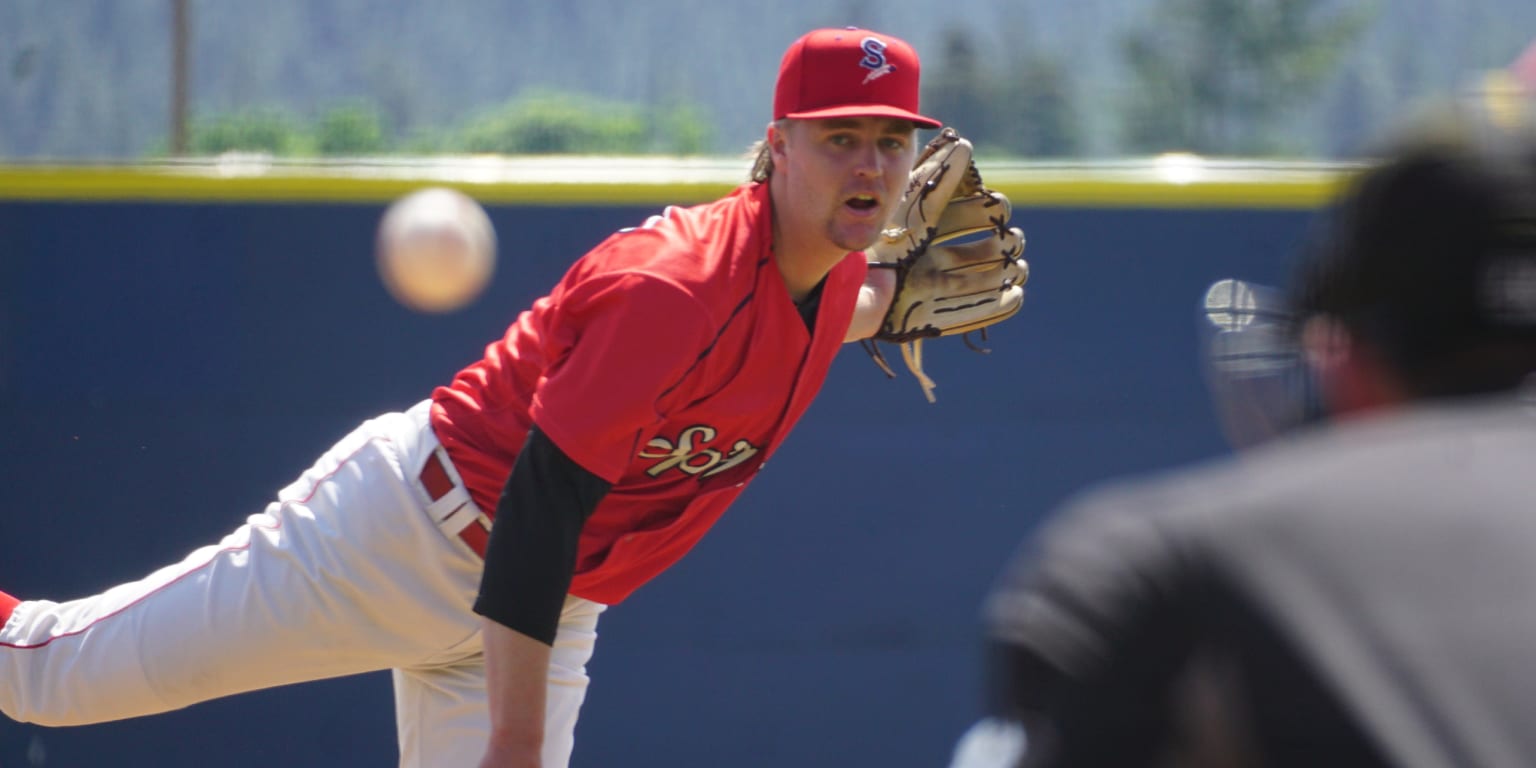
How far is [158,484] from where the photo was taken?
4250 mm

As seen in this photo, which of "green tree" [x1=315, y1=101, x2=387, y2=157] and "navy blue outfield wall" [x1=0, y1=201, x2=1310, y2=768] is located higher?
"green tree" [x1=315, y1=101, x2=387, y2=157]

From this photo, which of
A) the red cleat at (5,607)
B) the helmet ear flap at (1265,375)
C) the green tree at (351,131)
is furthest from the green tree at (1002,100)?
the helmet ear flap at (1265,375)

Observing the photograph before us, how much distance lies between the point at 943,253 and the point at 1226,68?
1728 millimetres

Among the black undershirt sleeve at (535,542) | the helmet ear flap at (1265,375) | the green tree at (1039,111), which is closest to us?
the helmet ear flap at (1265,375)

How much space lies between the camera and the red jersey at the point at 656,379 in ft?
7.72

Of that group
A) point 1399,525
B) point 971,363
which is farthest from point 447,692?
point 1399,525

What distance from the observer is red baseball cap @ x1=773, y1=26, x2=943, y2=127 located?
9.02 feet

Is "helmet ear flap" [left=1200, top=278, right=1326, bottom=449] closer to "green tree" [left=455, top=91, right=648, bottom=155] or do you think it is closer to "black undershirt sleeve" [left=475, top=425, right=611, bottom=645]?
"black undershirt sleeve" [left=475, top=425, right=611, bottom=645]

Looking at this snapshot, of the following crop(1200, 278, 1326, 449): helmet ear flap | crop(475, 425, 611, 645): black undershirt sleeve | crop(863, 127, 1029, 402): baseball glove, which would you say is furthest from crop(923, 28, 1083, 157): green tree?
crop(1200, 278, 1326, 449): helmet ear flap

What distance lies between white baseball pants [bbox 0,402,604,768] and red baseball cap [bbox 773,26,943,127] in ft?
2.79

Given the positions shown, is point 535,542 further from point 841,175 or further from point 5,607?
point 5,607

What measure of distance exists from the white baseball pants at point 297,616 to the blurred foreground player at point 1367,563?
1959mm

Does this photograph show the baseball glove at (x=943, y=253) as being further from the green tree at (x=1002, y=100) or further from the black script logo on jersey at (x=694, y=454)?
the green tree at (x=1002, y=100)

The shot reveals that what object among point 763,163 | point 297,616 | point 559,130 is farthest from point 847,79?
point 559,130
